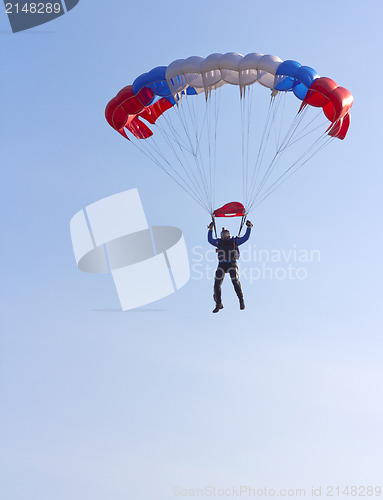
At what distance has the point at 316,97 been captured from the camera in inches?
728

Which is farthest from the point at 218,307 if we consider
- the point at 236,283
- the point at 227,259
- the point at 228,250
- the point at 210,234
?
the point at 210,234

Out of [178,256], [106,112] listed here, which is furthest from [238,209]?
[178,256]

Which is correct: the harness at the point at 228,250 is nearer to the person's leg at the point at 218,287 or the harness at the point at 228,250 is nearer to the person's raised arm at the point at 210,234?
the person's raised arm at the point at 210,234

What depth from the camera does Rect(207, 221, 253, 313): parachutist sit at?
17.6m

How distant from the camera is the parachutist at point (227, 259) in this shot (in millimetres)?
17609

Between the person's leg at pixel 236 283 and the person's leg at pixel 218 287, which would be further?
the person's leg at pixel 218 287

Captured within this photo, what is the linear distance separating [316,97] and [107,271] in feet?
29.9

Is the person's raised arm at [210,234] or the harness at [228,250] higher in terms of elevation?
the person's raised arm at [210,234]

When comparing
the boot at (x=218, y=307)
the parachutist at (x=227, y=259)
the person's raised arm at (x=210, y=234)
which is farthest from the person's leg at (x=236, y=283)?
the person's raised arm at (x=210, y=234)

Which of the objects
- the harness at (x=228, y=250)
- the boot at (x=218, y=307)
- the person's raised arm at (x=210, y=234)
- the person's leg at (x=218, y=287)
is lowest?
the boot at (x=218, y=307)

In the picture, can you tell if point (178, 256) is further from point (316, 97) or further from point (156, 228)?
point (316, 97)

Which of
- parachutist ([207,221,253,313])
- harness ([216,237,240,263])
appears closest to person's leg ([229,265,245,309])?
parachutist ([207,221,253,313])

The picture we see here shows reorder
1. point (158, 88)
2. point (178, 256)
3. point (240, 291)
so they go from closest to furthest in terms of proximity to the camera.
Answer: point (240, 291) → point (158, 88) → point (178, 256)

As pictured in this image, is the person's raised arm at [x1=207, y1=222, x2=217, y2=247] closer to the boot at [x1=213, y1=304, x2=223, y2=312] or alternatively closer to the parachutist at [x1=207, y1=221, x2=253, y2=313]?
the parachutist at [x1=207, y1=221, x2=253, y2=313]
